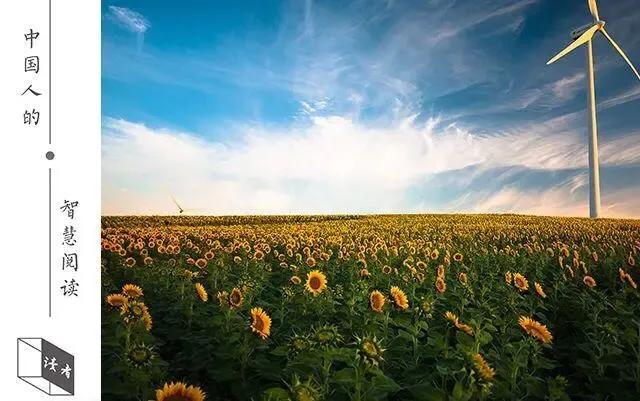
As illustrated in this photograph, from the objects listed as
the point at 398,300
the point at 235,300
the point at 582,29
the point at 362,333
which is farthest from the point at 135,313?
the point at 582,29

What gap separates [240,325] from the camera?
165 inches

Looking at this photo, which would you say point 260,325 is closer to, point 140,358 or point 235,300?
point 235,300

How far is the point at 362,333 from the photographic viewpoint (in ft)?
12.0

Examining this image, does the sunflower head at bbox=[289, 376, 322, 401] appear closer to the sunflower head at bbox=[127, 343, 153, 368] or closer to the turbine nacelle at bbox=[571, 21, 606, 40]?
the sunflower head at bbox=[127, 343, 153, 368]

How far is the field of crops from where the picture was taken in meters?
2.84

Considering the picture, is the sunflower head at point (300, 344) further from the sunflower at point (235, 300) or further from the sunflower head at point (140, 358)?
the sunflower at point (235, 300)

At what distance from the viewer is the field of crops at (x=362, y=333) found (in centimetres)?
284

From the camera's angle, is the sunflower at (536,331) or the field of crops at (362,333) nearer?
the field of crops at (362,333)

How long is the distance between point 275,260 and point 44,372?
636 centimetres

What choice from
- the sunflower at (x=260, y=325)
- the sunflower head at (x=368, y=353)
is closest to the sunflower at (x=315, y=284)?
the sunflower at (x=260, y=325)

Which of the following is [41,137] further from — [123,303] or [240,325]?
[240,325]

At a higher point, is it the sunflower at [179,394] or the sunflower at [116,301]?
the sunflower at [116,301]

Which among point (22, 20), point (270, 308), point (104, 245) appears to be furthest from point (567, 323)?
point (104, 245)

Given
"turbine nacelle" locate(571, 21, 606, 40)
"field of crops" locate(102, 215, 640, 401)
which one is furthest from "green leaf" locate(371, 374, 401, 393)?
"turbine nacelle" locate(571, 21, 606, 40)
